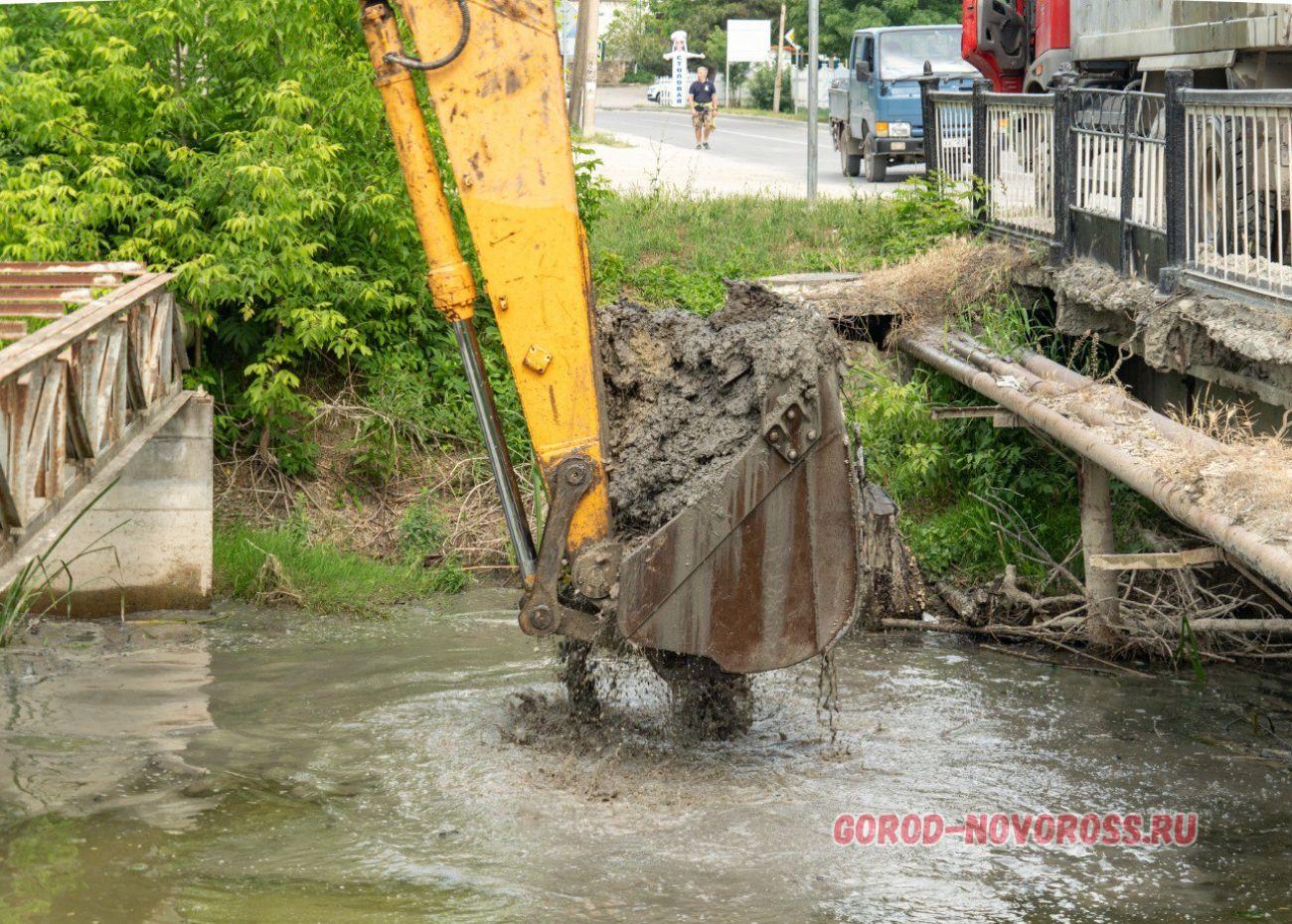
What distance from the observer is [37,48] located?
39.7 feet

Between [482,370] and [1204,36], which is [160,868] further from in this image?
[1204,36]

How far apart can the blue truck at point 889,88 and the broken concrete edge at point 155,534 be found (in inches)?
513

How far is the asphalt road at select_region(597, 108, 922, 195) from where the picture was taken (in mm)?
23141

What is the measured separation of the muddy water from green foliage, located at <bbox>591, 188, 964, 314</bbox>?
4.69 meters

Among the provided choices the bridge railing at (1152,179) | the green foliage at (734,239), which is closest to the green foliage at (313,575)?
the green foliage at (734,239)

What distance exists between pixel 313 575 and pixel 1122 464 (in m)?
5.10

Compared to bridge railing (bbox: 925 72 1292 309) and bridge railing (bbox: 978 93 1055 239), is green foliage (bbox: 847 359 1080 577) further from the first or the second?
bridge railing (bbox: 978 93 1055 239)

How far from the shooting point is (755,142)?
108ft

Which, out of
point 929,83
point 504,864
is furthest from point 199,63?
point 504,864

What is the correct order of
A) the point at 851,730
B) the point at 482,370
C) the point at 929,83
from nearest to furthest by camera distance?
the point at 482,370
the point at 851,730
the point at 929,83

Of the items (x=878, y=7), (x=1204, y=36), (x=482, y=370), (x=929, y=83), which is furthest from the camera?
(x=878, y=7)

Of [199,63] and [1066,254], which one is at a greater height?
[199,63]

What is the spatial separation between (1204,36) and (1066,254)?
5.34 ft

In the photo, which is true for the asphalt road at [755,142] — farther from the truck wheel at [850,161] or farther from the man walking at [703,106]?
the man walking at [703,106]
